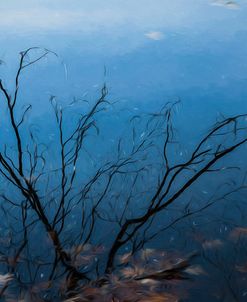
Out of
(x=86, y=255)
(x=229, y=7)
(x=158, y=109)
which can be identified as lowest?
(x=86, y=255)

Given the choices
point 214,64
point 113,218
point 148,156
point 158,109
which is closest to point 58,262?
point 113,218

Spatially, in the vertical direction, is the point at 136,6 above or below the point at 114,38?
above

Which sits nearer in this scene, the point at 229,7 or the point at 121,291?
the point at 121,291

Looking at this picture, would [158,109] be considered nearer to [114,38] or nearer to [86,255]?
[114,38]

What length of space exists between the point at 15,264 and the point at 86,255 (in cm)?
32

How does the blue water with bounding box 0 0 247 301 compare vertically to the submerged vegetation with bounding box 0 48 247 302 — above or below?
above

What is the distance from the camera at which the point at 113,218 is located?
2236mm

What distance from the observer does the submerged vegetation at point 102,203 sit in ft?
6.93

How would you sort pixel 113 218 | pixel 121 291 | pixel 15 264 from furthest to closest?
pixel 113 218
pixel 15 264
pixel 121 291

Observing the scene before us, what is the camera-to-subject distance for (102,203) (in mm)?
2225

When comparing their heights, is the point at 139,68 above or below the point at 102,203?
above

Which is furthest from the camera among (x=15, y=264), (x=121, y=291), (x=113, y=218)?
(x=113, y=218)

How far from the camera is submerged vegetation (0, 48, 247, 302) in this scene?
2.11 metres

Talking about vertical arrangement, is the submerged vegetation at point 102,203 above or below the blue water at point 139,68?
below
